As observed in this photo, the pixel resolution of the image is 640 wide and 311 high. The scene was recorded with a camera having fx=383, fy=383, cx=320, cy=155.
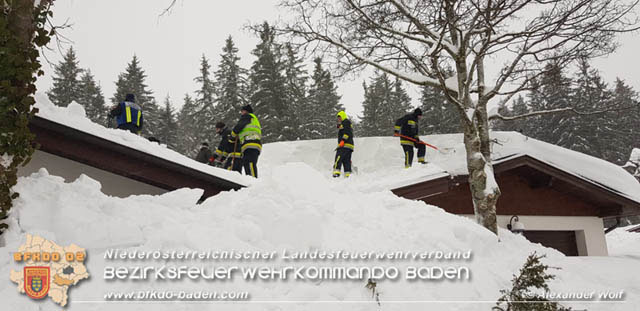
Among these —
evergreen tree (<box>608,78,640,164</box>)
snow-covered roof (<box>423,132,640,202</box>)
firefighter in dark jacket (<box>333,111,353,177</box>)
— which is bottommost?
snow-covered roof (<box>423,132,640,202</box>)

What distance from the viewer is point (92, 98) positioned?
115 ft

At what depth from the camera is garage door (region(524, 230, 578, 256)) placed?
32.3ft

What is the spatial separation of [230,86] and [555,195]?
24.8 meters

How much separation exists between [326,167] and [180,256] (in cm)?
1183

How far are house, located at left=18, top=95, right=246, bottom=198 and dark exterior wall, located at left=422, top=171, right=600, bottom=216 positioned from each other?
5.69 metres

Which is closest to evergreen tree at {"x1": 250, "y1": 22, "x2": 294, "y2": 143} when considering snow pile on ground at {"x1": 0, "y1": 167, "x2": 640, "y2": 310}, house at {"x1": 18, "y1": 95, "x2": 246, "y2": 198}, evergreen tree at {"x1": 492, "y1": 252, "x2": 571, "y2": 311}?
house at {"x1": 18, "y1": 95, "x2": 246, "y2": 198}

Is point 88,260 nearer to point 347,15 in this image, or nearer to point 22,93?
point 22,93

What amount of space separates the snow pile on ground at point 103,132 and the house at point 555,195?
5511 millimetres

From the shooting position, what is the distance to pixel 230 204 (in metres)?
4.50

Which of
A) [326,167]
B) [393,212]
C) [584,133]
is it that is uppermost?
[584,133]

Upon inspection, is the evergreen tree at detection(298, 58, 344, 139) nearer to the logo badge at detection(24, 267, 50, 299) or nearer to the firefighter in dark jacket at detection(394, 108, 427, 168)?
the firefighter in dark jacket at detection(394, 108, 427, 168)

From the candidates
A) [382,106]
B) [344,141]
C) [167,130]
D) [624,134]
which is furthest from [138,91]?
[624,134]

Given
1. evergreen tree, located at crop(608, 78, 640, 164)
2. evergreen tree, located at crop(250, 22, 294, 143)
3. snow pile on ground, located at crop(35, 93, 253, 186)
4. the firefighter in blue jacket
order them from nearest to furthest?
snow pile on ground, located at crop(35, 93, 253, 186), the firefighter in blue jacket, evergreen tree, located at crop(250, 22, 294, 143), evergreen tree, located at crop(608, 78, 640, 164)

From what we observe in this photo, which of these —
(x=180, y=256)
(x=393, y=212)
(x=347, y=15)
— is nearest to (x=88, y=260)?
(x=180, y=256)
